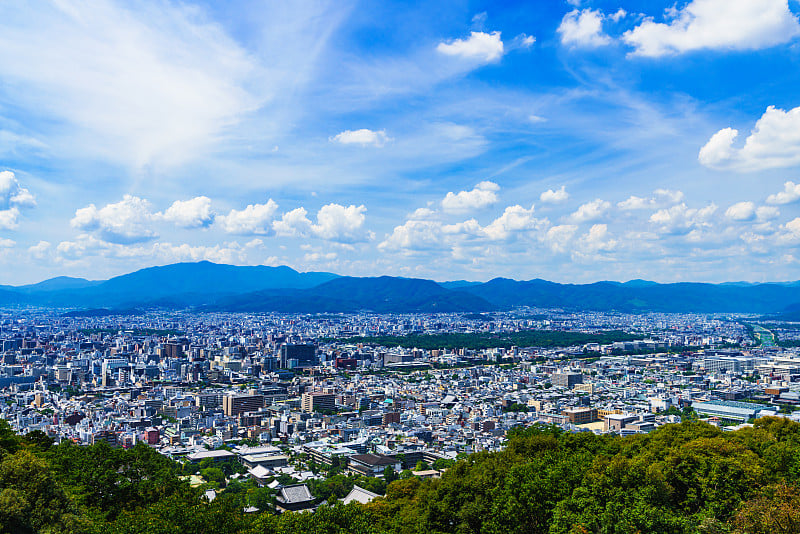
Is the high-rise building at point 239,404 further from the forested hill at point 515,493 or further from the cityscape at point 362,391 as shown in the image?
the forested hill at point 515,493

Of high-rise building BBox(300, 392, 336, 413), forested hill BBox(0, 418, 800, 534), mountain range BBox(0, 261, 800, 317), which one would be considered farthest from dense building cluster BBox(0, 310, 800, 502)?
mountain range BBox(0, 261, 800, 317)

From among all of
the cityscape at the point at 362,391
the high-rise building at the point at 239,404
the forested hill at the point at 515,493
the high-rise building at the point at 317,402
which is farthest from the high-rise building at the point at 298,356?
the forested hill at the point at 515,493

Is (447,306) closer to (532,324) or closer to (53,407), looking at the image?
(532,324)

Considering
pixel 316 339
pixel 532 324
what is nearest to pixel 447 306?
pixel 532 324

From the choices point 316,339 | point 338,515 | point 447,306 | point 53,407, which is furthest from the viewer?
point 447,306

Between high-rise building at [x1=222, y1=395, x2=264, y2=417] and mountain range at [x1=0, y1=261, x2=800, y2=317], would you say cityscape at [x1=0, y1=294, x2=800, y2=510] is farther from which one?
mountain range at [x1=0, y1=261, x2=800, y2=317]
